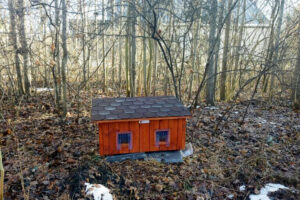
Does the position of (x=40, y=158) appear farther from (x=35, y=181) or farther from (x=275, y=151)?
(x=275, y=151)

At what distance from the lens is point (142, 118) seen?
4.79 m

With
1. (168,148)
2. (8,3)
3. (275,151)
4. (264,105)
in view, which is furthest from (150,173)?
(8,3)

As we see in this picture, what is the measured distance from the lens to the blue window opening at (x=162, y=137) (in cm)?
514

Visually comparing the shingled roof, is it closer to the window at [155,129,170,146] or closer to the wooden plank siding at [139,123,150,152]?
the wooden plank siding at [139,123,150,152]

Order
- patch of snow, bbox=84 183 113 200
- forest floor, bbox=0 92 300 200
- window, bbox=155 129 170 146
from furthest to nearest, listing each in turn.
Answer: window, bbox=155 129 170 146, forest floor, bbox=0 92 300 200, patch of snow, bbox=84 183 113 200

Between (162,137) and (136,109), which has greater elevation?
(136,109)

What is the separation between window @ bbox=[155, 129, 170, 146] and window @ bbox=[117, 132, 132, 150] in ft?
1.97

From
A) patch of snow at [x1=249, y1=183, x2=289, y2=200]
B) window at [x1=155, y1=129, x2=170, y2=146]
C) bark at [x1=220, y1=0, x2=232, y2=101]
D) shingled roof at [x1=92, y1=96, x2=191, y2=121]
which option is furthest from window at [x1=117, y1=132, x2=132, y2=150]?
bark at [x1=220, y1=0, x2=232, y2=101]

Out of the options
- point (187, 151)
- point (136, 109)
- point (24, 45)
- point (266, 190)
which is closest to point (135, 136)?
point (136, 109)

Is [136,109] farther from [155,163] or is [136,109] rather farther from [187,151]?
[187,151]

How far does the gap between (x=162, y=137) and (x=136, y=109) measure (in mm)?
879

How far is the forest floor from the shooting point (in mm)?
4047

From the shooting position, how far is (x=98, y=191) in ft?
12.6

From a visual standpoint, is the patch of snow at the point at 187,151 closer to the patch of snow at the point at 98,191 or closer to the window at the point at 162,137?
the window at the point at 162,137
